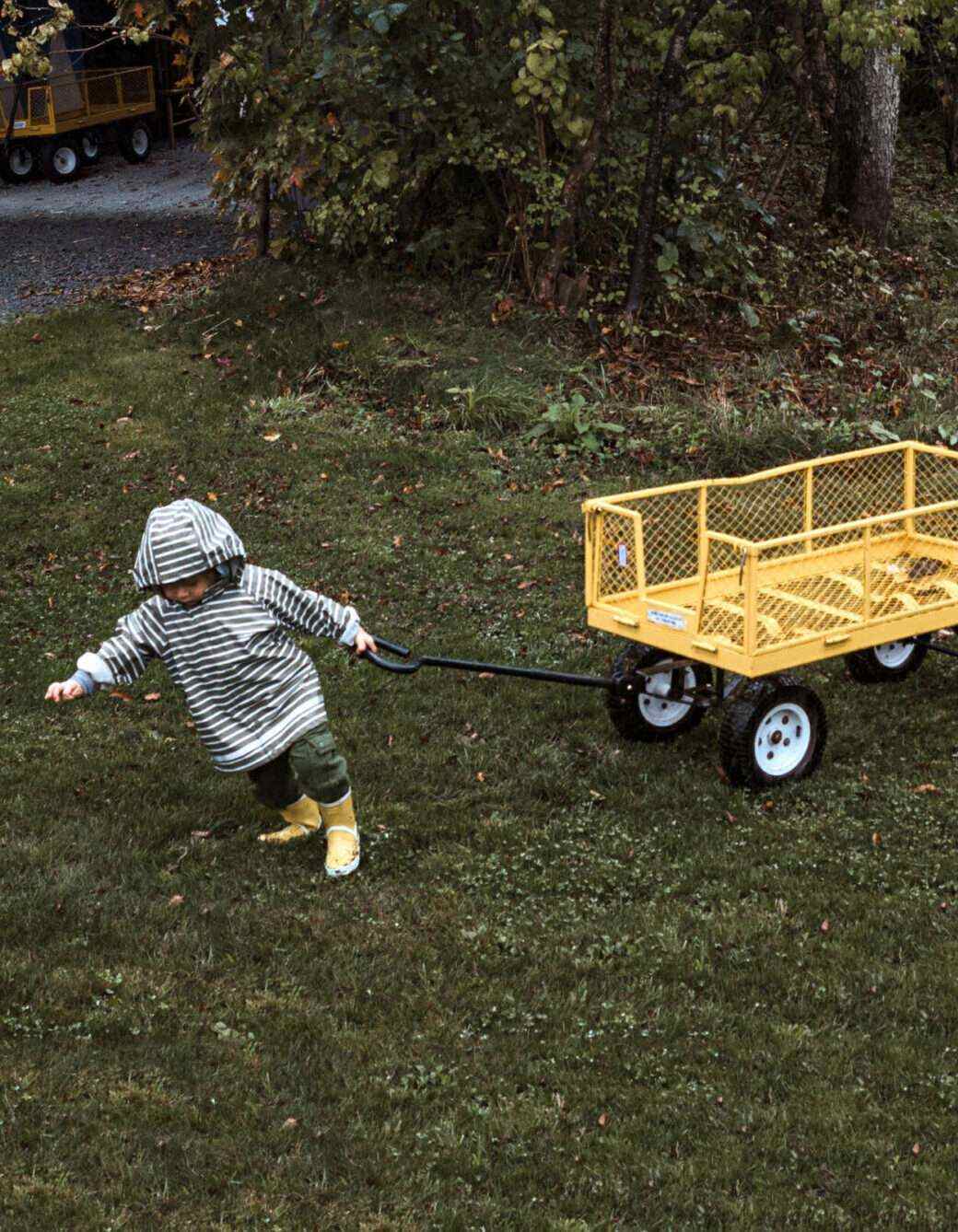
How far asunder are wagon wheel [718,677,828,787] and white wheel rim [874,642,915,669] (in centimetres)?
102

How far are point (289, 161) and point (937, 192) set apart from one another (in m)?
7.32

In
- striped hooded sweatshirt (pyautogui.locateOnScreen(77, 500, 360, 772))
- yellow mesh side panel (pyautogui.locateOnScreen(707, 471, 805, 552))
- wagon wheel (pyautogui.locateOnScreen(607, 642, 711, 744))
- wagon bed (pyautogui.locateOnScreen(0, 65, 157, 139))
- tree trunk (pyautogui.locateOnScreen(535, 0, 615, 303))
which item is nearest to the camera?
striped hooded sweatshirt (pyautogui.locateOnScreen(77, 500, 360, 772))

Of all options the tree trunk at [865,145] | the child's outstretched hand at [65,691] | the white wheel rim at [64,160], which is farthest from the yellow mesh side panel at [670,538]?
A: the white wheel rim at [64,160]

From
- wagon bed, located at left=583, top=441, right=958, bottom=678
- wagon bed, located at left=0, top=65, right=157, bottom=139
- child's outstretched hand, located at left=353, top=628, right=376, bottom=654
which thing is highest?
wagon bed, located at left=0, top=65, right=157, bottom=139

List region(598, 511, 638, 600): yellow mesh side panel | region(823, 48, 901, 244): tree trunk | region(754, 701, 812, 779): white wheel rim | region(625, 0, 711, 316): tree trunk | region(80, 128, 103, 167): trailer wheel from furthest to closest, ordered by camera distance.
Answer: region(80, 128, 103, 167): trailer wheel, region(823, 48, 901, 244): tree trunk, region(625, 0, 711, 316): tree trunk, region(598, 511, 638, 600): yellow mesh side panel, region(754, 701, 812, 779): white wheel rim

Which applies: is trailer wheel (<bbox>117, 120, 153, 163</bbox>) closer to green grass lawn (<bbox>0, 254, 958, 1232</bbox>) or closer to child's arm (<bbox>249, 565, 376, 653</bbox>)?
green grass lawn (<bbox>0, 254, 958, 1232</bbox>)

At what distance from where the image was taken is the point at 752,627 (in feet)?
19.5

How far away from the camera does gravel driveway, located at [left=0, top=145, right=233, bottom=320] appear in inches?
590

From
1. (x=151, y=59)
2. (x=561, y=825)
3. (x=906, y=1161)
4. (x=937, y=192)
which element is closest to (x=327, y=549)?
(x=561, y=825)

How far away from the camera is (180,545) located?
5.32 m

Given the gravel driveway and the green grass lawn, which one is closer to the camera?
the green grass lawn

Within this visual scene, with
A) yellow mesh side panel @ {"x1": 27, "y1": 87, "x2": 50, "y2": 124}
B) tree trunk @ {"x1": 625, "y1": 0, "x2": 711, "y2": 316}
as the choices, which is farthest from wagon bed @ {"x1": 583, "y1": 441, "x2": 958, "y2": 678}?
yellow mesh side panel @ {"x1": 27, "y1": 87, "x2": 50, "y2": 124}

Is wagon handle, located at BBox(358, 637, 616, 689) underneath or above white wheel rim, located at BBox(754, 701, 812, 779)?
above

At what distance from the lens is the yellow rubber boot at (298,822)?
19.8ft
